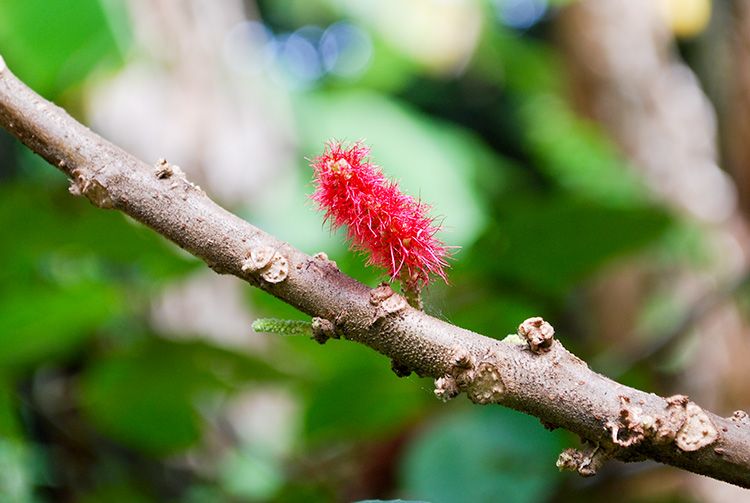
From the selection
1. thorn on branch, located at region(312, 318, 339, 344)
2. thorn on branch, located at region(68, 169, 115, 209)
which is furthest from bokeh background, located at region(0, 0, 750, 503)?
thorn on branch, located at region(68, 169, 115, 209)

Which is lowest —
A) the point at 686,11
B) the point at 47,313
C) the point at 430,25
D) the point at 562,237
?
the point at 47,313

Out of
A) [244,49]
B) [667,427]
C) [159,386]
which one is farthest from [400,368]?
[244,49]

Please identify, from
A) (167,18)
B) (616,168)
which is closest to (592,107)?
→ (616,168)

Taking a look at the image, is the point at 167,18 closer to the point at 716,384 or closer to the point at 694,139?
the point at 694,139

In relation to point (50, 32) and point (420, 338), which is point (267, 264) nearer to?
point (420, 338)

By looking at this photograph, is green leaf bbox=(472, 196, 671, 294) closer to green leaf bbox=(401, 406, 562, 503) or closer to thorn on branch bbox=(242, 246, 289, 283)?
green leaf bbox=(401, 406, 562, 503)

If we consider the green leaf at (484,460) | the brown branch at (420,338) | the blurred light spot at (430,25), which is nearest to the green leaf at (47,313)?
the green leaf at (484,460)

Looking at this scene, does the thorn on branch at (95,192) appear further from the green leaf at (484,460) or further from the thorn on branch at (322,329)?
the green leaf at (484,460)

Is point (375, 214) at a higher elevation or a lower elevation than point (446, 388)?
higher
